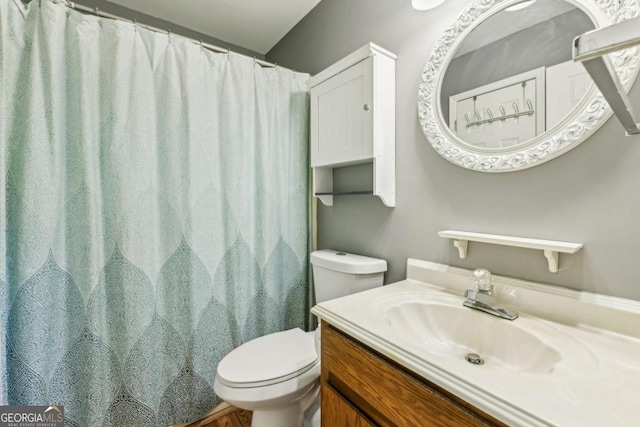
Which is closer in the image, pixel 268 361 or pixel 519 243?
pixel 519 243

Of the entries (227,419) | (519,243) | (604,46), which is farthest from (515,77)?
(227,419)

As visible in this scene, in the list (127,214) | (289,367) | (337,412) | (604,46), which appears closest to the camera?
(604,46)

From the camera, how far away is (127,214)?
119 centimetres

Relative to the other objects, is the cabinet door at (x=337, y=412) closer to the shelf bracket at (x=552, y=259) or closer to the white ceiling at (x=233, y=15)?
the shelf bracket at (x=552, y=259)

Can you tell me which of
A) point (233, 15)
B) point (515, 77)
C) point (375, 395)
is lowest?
point (375, 395)

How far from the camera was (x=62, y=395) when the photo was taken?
109cm

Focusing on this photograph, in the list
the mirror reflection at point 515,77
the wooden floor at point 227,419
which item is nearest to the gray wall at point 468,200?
the mirror reflection at point 515,77

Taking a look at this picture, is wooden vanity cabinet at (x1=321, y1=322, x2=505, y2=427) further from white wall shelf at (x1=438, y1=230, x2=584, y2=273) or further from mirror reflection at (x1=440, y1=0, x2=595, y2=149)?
mirror reflection at (x1=440, y1=0, x2=595, y2=149)

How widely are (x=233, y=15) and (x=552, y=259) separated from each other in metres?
2.18

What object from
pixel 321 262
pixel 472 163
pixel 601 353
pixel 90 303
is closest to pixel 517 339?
pixel 601 353

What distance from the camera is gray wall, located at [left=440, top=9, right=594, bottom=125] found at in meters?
0.78

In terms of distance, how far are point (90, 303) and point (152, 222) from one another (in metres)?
0.40

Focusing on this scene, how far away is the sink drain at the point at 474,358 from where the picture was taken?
777 mm

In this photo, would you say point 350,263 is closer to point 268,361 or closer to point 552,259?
point 268,361
